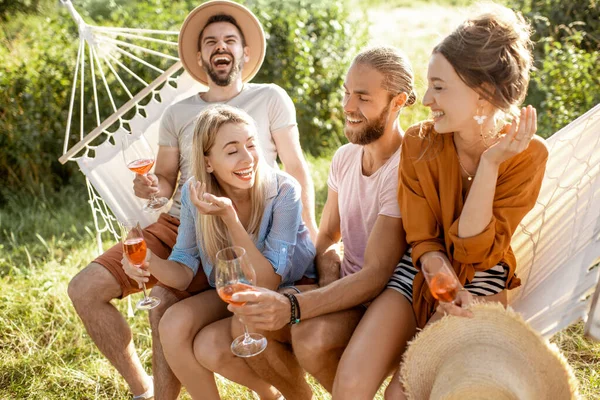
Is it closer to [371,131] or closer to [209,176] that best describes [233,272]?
[209,176]

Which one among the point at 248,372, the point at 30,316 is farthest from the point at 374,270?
the point at 30,316

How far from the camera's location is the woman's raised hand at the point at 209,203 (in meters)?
2.46

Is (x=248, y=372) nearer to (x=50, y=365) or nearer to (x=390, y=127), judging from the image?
(x=390, y=127)

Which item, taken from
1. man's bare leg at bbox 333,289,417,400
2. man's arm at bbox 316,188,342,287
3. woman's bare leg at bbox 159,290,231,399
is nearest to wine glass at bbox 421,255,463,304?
man's bare leg at bbox 333,289,417,400

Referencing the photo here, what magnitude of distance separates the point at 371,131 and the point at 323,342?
775 millimetres

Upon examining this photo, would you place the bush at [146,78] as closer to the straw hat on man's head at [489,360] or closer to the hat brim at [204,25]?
the hat brim at [204,25]

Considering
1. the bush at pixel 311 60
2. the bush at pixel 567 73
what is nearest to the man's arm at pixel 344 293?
the bush at pixel 567 73

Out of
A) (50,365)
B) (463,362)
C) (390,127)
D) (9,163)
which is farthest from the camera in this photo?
(9,163)

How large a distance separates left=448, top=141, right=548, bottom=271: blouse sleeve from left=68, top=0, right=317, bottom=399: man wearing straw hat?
1021 mm

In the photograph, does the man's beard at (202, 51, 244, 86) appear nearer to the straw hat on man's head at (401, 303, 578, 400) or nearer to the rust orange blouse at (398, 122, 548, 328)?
the rust orange blouse at (398, 122, 548, 328)

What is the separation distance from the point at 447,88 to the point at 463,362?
844mm

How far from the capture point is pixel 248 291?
7.34 feet

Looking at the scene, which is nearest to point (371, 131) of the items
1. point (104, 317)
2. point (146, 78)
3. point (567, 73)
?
→ point (104, 317)

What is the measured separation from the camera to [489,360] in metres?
1.90
